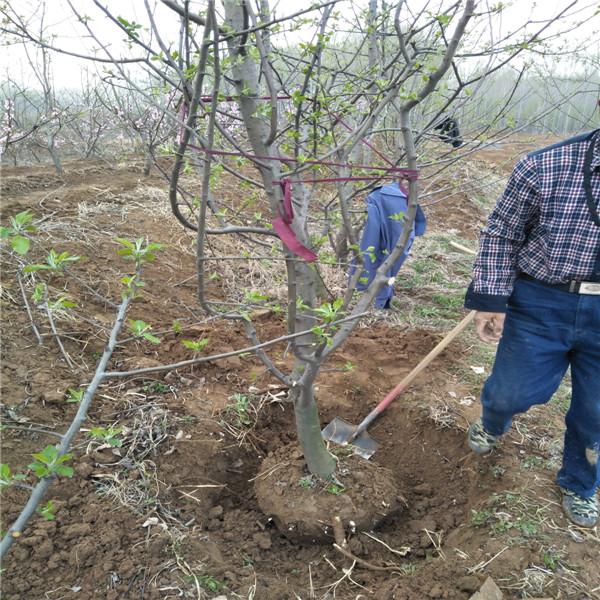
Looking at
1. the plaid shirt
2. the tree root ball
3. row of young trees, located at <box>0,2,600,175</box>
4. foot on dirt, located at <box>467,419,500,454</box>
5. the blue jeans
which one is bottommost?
the tree root ball

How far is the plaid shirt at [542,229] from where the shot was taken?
1973 mm

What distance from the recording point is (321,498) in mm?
2457

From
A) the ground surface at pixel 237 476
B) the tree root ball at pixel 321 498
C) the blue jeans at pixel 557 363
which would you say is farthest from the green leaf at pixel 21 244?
the blue jeans at pixel 557 363

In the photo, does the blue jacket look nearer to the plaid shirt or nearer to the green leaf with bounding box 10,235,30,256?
the plaid shirt

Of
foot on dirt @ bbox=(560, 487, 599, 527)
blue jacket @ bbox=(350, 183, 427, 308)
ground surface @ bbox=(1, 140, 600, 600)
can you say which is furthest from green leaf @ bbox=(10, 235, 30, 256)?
blue jacket @ bbox=(350, 183, 427, 308)

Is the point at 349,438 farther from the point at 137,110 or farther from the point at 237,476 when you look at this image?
the point at 137,110

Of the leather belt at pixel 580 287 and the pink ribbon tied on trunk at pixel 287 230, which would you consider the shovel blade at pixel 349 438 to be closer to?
the leather belt at pixel 580 287

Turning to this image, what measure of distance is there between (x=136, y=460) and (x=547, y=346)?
202 centimetres

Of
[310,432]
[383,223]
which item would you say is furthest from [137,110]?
[310,432]

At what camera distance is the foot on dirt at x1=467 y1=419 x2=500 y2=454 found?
8.65 ft

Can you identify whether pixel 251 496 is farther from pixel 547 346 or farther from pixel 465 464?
pixel 547 346

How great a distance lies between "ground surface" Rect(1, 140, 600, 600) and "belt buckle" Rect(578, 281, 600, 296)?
3.38ft

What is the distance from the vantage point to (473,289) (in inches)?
88.7

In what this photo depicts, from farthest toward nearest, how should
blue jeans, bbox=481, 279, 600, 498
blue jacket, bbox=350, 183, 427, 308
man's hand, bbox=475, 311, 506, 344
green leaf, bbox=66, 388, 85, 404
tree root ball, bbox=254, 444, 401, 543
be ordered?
blue jacket, bbox=350, 183, 427, 308 < tree root ball, bbox=254, 444, 401, 543 < man's hand, bbox=475, 311, 506, 344 < blue jeans, bbox=481, 279, 600, 498 < green leaf, bbox=66, 388, 85, 404
